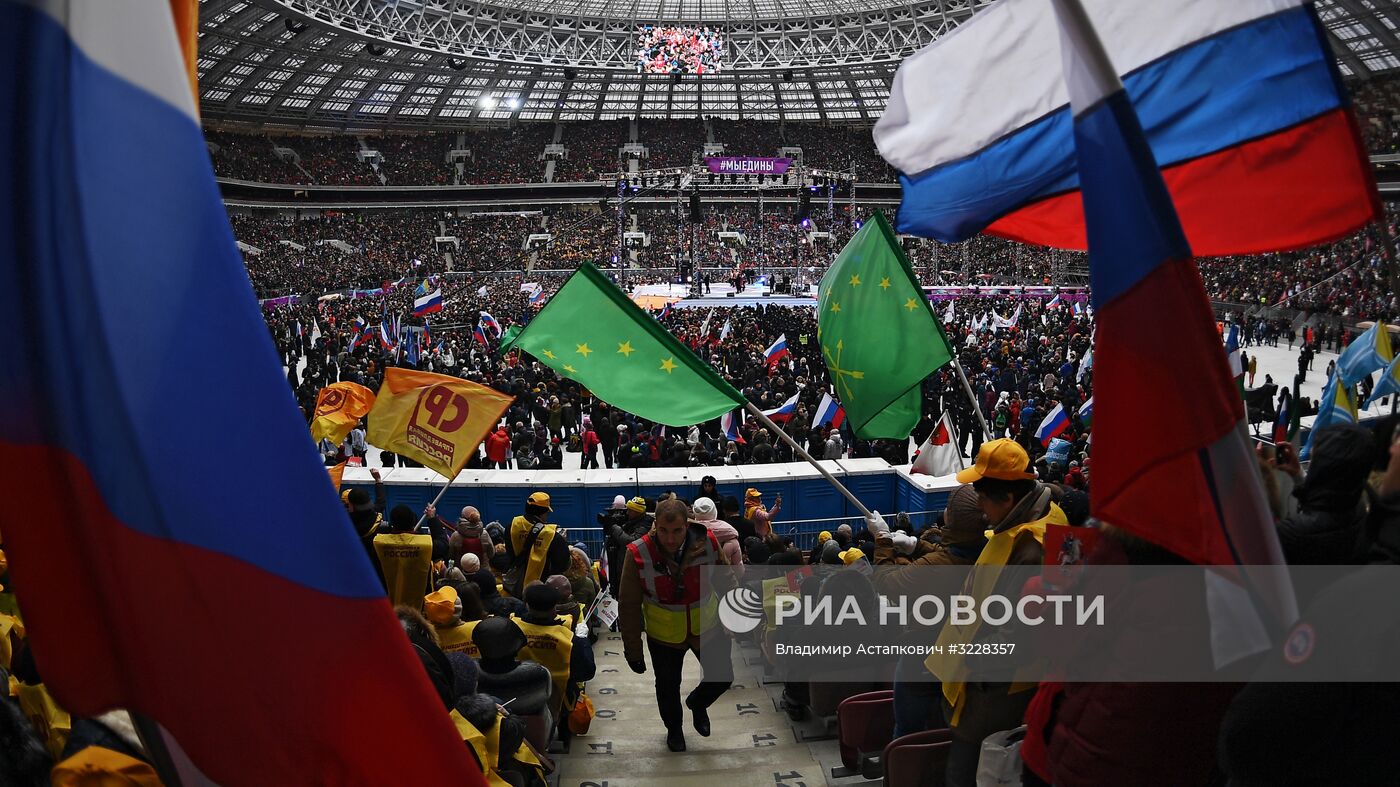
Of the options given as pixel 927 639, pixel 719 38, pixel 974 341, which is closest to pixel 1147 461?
pixel 927 639

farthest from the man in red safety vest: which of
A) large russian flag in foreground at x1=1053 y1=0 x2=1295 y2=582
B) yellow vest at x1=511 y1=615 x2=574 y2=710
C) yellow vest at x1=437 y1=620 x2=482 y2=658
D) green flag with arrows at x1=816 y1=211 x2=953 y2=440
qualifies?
large russian flag in foreground at x1=1053 y1=0 x2=1295 y2=582

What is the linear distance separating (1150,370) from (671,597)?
276 cm

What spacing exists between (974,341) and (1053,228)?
734 inches

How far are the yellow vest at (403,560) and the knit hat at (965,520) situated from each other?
3395 millimetres

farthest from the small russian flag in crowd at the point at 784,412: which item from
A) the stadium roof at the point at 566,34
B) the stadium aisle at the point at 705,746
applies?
the stadium roof at the point at 566,34

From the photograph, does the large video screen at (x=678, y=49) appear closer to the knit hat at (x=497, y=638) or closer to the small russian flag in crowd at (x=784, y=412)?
the small russian flag in crowd at (x=784, y=412)

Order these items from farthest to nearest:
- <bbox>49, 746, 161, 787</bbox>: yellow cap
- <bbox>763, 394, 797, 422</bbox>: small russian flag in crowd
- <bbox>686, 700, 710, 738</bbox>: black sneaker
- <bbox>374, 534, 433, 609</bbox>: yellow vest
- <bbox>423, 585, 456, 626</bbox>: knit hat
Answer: <bbox>763, 394, 797, 422</bbox>: small russian flag in crowd → <bbox>374, 534, 433, 609</bbox>: yellow vest → <bbox>686, 700, 710, 738</bbox>: black sneaker → <bbox>423, 585, 456, 626</bbox>: knit hat → <bbox>49, 746, 161, 787</bbox>: yellow cap

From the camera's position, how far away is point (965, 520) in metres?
3.33

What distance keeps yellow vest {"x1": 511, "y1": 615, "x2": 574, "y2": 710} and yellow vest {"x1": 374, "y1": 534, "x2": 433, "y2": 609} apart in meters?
1.43

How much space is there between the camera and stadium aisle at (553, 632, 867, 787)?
13.7 ft

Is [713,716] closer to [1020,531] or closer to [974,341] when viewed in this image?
[1020,531]

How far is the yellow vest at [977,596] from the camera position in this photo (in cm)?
296

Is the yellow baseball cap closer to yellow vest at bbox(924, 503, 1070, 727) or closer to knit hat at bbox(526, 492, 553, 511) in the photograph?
yellow vest at bbox(924, 503, 1070, 727)

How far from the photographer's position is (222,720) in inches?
63.3
